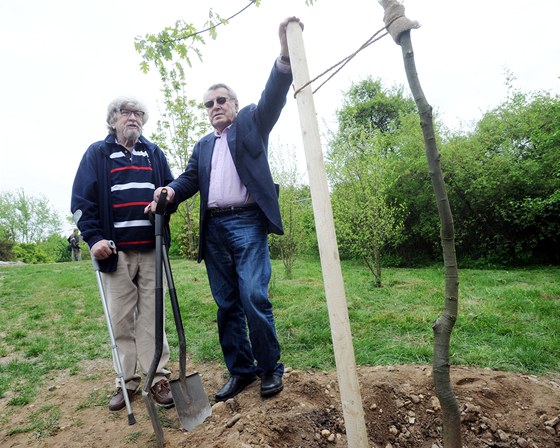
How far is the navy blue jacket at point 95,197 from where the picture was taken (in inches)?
105

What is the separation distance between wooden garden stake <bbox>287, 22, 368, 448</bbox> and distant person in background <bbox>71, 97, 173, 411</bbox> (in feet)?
5.15

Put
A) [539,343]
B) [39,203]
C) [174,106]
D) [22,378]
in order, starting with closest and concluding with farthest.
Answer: [539,343]
[22,378]
[174,106]
[39,203]

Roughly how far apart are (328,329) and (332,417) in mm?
1828

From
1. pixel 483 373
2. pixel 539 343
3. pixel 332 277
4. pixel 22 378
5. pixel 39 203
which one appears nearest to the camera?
pixel 332 277

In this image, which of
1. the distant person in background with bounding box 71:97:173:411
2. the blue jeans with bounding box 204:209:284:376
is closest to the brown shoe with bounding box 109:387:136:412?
the distant person in background with bounding box 71:97:173:411

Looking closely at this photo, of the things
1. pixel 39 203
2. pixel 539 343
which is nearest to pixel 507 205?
pixel 539 343

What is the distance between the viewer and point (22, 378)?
11.5 ft

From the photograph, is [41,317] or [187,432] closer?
[187,432]

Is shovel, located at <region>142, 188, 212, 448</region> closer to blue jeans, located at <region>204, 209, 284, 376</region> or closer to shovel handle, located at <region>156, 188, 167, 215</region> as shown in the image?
shovel handle, located at <region>156, 188, 167, 215</region>

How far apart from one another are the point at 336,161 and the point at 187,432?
6181 millimetres

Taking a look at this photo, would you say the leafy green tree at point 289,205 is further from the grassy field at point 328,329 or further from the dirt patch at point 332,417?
the dirt patch at point 332,417

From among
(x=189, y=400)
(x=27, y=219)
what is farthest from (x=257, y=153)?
(x=27, y=219)

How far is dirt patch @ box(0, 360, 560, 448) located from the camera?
1.88 meters

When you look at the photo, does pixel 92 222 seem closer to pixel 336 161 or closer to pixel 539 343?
pixel 539 343
